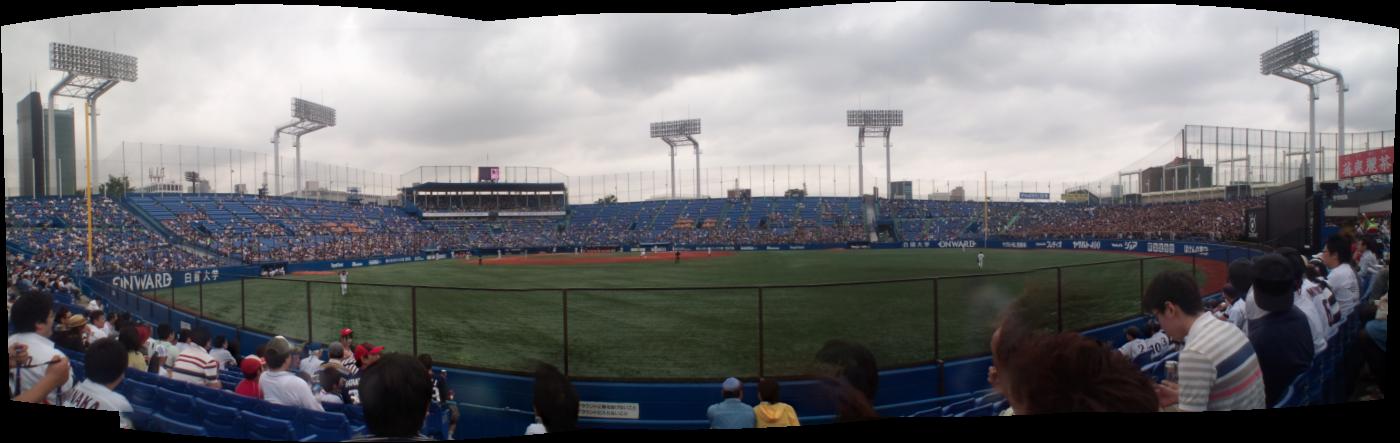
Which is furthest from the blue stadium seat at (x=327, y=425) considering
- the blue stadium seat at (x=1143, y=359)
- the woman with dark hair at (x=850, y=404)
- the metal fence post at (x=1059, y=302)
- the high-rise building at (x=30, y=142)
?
the high-rise building at (x=30, y=142)

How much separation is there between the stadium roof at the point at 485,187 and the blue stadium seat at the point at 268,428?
2485 inches

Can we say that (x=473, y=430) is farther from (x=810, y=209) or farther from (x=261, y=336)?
(x=810, y=209)

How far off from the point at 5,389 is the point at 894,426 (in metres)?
9.14

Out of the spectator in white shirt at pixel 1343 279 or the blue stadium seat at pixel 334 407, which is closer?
the blue stadium seat at pixel 334 407

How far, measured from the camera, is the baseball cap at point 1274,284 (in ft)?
11.6

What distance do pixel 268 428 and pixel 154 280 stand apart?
18207 millimetres

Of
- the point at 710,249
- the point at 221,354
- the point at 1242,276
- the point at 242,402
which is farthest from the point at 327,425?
the point at 710,249

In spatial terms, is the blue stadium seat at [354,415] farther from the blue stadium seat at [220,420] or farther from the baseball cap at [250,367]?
the baseball cap at [250,367]

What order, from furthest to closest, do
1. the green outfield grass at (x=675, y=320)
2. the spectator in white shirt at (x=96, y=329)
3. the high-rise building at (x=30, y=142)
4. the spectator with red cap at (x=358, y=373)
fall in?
the green outfield grass at (x=675, y=320), the high-rise building at (x=30, y=142), the spectator in white shirt at (x=96, y=329), the spectator with red cap at (x=358, y=373)

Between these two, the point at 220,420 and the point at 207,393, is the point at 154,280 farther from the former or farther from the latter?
the point at 220,420

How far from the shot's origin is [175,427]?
5.15m

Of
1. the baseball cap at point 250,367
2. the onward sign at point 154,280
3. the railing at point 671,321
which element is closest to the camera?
the baseball cap at point 250,367

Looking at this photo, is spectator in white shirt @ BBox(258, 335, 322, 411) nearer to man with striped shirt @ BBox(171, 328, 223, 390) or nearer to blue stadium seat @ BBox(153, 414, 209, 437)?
blue stadium seat @ BBox(153, 414, 209, 437)

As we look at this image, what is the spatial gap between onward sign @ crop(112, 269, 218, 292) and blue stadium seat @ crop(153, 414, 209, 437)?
11.1 meters
